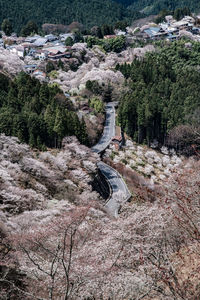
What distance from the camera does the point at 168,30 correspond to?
66.8 meters

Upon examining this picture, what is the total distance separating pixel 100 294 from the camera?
9781 mm

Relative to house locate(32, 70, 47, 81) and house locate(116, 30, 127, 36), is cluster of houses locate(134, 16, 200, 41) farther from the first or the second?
house locate(32, 70, 47, 81)

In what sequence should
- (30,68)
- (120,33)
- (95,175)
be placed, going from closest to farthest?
1. (95,175)
2. (30,68)
3. (120,33)

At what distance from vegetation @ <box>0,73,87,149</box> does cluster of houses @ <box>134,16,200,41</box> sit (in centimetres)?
4099

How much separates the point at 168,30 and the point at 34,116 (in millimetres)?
51068

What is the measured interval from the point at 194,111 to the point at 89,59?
25847mm

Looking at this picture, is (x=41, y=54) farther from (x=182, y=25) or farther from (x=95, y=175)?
(x=182, y=25)

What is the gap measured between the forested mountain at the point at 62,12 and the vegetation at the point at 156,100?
4138 cm

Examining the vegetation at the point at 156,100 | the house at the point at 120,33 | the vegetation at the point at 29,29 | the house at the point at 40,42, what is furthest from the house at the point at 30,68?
the house at the point at 120,33

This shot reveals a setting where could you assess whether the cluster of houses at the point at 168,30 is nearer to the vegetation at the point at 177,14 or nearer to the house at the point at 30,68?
the vegetation at the point at 177,14

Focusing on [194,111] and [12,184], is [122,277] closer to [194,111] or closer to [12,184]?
[12,184]

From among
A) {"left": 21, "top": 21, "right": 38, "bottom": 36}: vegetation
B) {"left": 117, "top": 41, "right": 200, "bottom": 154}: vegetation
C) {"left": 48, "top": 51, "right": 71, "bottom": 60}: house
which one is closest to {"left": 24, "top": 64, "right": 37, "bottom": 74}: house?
{"left": 48, "top": 51, "right": 71, "bottom": 60}: house

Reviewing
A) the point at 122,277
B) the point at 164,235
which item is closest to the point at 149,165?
the point at 164,235

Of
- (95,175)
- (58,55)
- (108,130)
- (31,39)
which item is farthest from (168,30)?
(95,175)
